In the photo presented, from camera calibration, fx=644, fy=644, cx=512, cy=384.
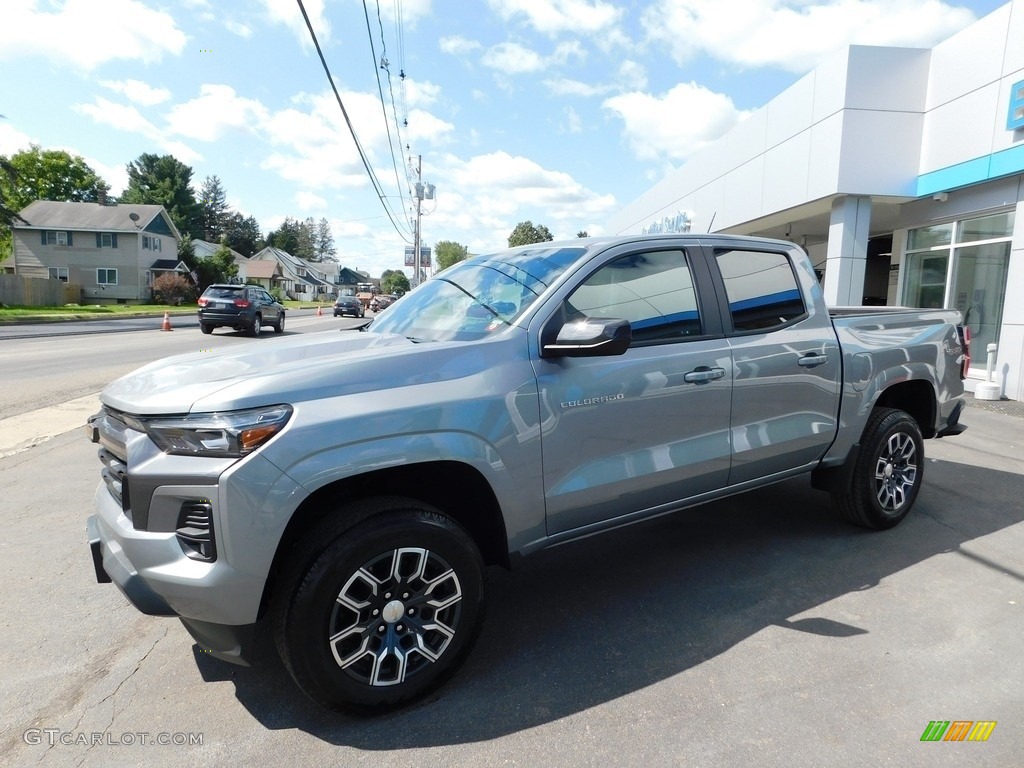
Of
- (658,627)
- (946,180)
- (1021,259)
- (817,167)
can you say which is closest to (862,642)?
(658,627)

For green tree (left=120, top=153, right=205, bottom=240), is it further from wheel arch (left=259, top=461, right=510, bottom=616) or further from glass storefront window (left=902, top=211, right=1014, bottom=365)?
wheel arch (left=259, top=461, right=510, bottom=616)

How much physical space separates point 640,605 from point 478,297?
1.87 metres

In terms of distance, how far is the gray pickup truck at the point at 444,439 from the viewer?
229 centimetres

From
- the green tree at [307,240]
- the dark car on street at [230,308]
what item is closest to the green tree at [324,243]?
the green tree at [307,240]

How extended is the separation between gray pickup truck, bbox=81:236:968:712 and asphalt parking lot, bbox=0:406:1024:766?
0.34m

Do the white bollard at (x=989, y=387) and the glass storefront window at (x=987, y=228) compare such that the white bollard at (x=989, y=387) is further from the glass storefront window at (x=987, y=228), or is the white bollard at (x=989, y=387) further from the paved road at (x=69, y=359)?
the paved road at (x=69, y=359)

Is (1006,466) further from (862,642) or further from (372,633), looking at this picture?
(372,633)

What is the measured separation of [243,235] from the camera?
113 m

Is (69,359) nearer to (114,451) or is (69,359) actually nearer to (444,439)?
(114,451)

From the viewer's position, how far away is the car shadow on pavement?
8.52ft

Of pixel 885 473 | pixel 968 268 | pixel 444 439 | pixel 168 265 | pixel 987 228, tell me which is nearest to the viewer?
pixel 444 439

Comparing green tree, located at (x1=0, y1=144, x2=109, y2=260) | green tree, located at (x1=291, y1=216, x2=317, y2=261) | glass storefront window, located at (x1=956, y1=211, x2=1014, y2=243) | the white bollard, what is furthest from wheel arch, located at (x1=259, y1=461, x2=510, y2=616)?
green tree, located at (x1=291, y1=216, x2=317, y2=261)

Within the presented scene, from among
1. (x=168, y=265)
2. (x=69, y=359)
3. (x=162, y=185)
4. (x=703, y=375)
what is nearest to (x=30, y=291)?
(x=168, y=265)

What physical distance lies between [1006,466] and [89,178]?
3440 inches
